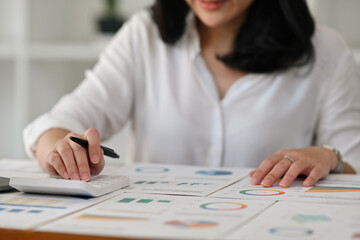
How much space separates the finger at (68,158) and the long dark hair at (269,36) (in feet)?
2.32

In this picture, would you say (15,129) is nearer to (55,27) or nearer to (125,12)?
(55,27)

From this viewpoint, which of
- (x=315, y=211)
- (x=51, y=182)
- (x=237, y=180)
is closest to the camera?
(x=315, y=211)

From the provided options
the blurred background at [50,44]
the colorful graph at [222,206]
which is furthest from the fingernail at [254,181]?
the blurred background at [50,44]

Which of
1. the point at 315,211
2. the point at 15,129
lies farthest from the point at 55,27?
the point at 315,211

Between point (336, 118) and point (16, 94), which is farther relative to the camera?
point (16, 94)

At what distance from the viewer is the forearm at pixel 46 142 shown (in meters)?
1.29

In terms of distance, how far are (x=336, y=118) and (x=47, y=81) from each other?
67.4 inches

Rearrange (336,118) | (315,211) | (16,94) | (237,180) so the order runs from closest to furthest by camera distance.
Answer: (315,211) → (237,180) → (336,118) → (16,94)

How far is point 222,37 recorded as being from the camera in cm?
175

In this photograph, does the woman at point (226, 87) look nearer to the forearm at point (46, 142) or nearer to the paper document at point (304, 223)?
the forearm at point (46, 142)

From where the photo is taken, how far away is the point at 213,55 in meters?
1.72

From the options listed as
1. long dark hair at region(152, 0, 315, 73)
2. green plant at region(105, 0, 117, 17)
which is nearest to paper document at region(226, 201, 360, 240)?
long dark hair at region(152, 0, 315, 73)

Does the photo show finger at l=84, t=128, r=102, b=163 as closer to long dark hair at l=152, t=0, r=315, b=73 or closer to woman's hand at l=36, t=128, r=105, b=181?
woman's hand at l=36, t=128, r=105, b=181

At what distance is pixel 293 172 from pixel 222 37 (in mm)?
752
